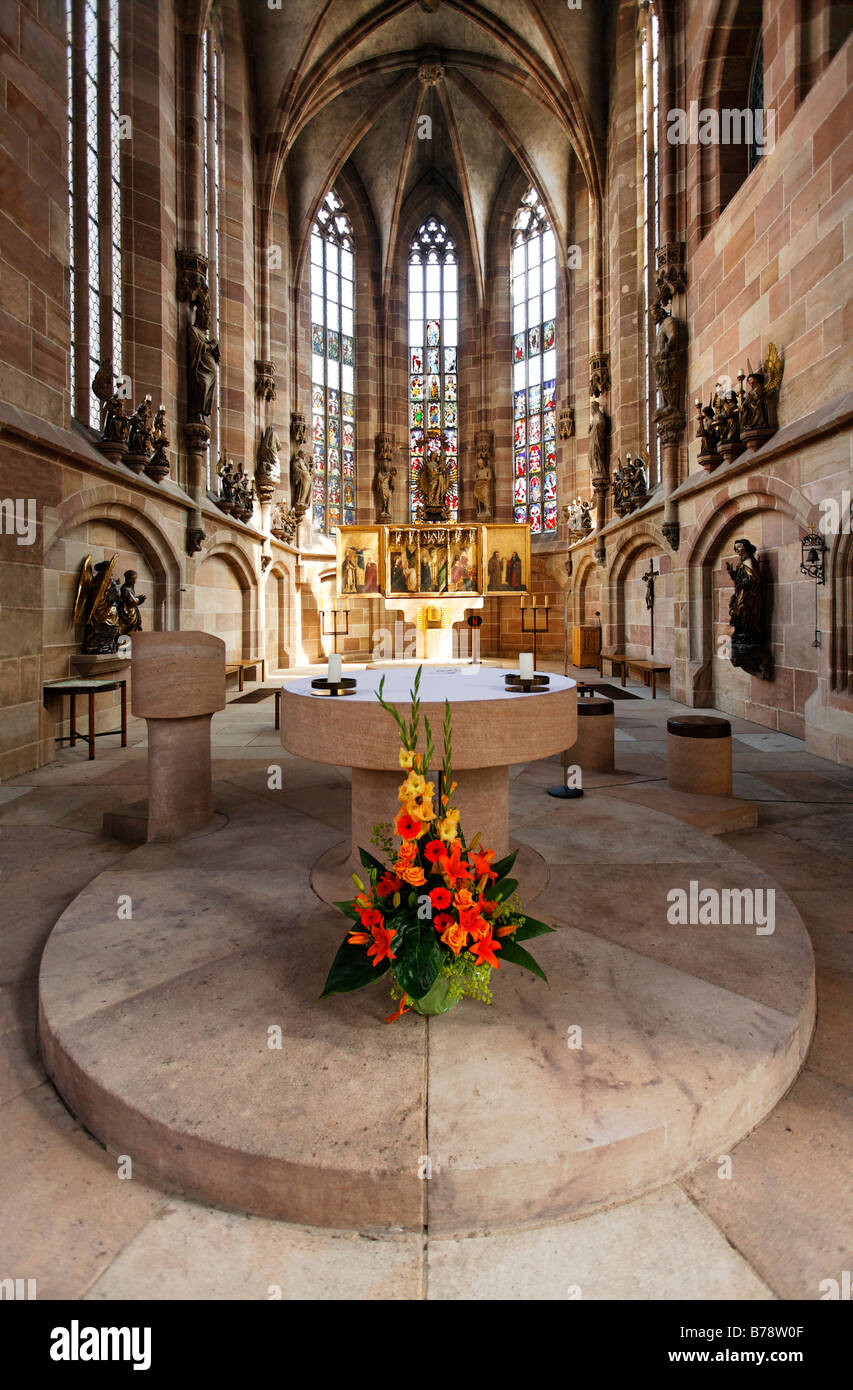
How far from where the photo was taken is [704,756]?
4.92 metres

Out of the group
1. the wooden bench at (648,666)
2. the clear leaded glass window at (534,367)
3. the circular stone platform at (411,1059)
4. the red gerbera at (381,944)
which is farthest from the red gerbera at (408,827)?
the clear leaded glass window at (534,367)

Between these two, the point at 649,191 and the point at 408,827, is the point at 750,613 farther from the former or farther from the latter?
the point at 649,191

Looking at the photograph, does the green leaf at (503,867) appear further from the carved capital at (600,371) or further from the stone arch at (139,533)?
the carved capital at (600,371)

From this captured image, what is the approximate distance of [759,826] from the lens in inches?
180

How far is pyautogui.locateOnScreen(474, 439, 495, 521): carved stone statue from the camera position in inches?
839

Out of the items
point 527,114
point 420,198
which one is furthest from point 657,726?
point 420,198

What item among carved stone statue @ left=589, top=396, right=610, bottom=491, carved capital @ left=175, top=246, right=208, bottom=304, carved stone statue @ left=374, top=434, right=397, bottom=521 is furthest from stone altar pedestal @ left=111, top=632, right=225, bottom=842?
carved stone statue @ left=374, top=434, right=397, bottom=521

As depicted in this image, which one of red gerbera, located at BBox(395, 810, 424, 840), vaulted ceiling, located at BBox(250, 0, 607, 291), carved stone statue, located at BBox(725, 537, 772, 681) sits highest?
vaulted ceiling, located at BBox(250, 0, 607, 291)

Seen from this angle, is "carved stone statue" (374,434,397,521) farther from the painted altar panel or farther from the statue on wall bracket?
the painted altar panel

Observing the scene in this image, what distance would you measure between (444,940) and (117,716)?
26.5 ft

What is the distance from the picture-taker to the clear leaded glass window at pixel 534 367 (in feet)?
66.4

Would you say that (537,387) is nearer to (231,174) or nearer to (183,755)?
(231,174)

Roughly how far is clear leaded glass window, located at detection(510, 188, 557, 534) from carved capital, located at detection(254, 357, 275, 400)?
8.32 metres
